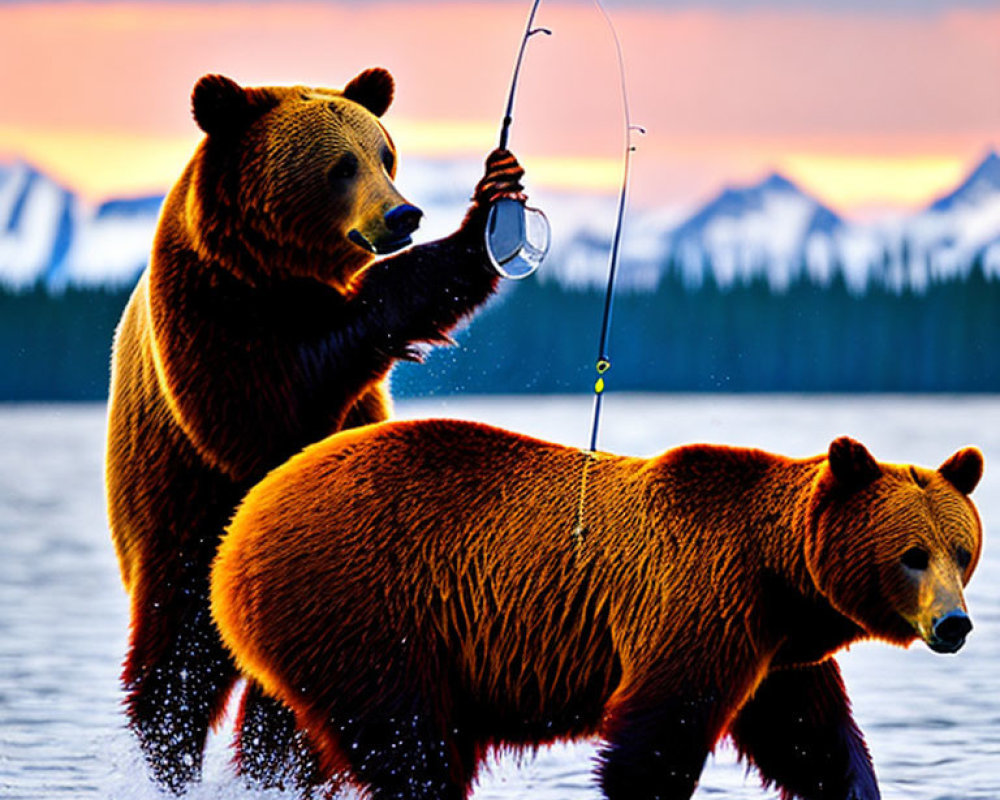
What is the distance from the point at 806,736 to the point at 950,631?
0.72 m

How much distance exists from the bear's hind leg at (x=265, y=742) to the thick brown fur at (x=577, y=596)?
681mm

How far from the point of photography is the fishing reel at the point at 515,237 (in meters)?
5.93

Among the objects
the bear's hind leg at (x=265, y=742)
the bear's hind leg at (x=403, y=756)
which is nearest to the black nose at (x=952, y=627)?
the bear's hind leg at (x=403, y=756)

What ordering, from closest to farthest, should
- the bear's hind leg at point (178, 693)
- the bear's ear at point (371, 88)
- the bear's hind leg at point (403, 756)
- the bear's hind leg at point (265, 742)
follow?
the bear's hind leg at point (403, 756)
the bear's hind leg at point (265, 742)
the bear's hind leg at point (178, 693)
the bear's ear at point (371, 88)

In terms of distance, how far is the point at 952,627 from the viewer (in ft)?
16.3

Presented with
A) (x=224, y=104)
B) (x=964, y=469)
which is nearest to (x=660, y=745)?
(x=964, y=469)

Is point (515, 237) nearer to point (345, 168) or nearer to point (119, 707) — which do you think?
point (345, 168)

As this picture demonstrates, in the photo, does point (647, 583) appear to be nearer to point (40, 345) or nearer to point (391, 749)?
point (391, 749)

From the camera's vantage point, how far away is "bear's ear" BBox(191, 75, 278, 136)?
6.06 m

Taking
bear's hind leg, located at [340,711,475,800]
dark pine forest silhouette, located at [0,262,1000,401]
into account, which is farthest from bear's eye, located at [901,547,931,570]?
dark pine forest silhouette, located at [0,262,1000,401]

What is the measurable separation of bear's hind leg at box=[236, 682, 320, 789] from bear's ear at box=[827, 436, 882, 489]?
2.04 metres

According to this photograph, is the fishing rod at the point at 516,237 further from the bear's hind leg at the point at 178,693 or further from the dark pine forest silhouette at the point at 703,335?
the dark pine forest silhouette at the point at 703,335

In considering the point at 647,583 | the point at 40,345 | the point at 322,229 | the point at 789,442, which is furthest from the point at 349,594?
the point at 40,345

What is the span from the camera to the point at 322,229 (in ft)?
19.8
